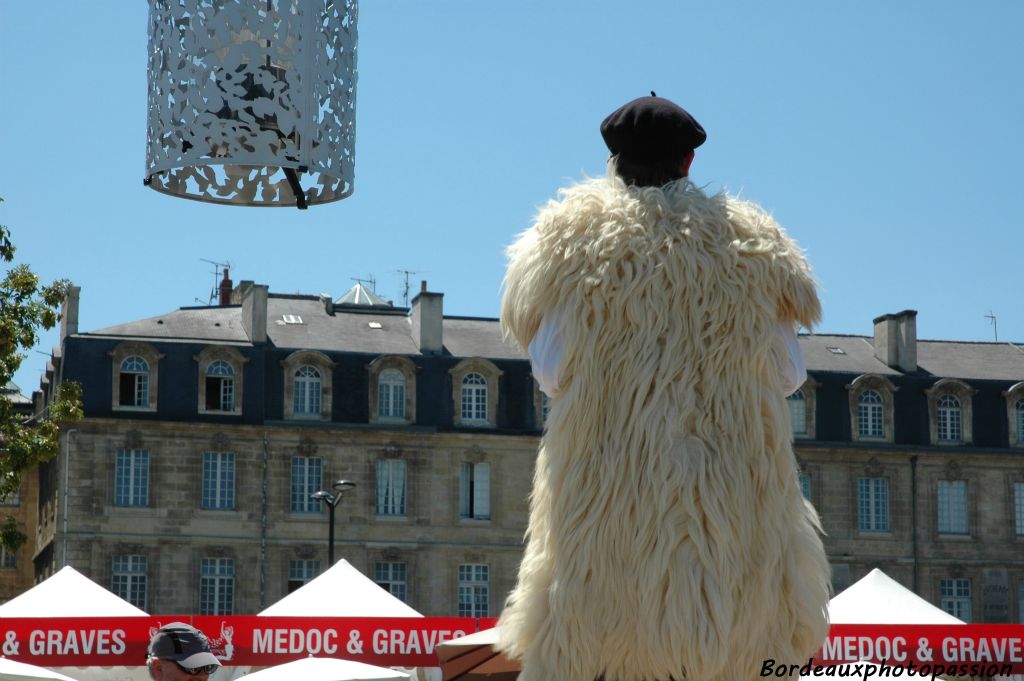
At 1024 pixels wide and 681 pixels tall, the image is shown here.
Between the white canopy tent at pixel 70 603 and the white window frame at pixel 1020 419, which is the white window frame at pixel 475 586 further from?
the white canopy tent at pixel 70 603

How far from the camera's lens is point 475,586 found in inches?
1884

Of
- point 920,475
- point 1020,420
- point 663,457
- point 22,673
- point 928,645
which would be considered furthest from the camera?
point 1020,420

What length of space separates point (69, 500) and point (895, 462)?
24.8 m

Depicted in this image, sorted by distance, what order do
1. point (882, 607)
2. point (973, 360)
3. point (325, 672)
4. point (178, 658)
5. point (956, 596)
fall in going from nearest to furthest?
point (178, 658) < point (325, 672) < point (882, 607) < point (956, 596) < point (973, 360)

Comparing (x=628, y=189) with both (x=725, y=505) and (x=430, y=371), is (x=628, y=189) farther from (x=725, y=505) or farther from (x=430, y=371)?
(x=430, y=371)

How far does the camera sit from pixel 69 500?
147 ft

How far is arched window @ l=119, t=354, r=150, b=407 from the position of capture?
4612 cm

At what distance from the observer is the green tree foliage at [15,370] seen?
18.5 meters

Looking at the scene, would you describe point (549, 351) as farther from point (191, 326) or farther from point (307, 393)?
point (191, 326)

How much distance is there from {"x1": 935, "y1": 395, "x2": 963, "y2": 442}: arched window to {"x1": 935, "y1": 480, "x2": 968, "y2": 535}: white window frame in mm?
1427

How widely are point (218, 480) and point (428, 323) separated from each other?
7.93m

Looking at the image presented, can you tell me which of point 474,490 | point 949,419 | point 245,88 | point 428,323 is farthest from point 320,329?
point 245,88

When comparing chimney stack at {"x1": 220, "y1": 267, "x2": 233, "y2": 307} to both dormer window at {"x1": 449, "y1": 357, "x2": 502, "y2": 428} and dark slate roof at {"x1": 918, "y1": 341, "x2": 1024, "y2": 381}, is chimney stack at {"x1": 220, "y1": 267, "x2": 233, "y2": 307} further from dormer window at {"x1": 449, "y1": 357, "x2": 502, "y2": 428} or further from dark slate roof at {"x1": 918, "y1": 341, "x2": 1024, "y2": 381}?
dark slate roof at {"x1": 918, "y1": 341, "x2": 1024, "y2": 381}

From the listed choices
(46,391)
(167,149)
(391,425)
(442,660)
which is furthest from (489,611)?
(167,149)
